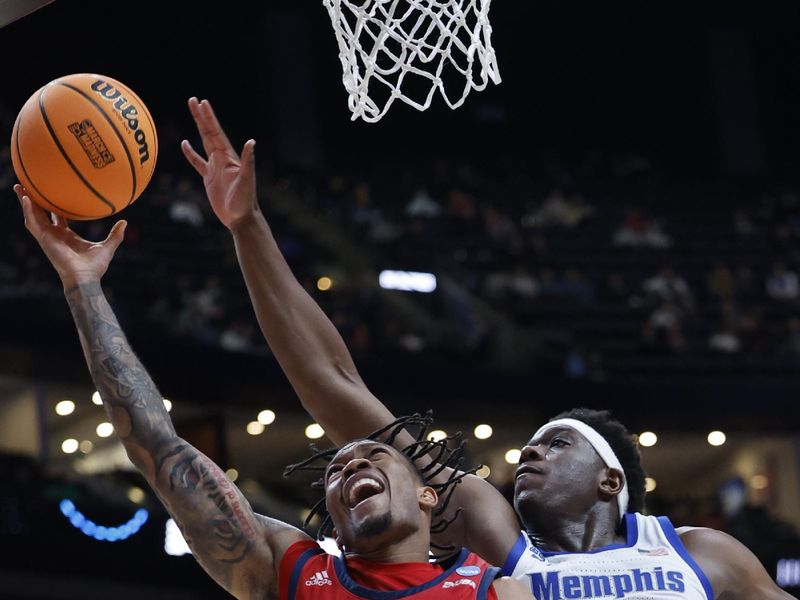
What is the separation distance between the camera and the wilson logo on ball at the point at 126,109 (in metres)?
3.39

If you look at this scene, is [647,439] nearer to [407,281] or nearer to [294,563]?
[407,281]

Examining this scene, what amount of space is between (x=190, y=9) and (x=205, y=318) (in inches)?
314

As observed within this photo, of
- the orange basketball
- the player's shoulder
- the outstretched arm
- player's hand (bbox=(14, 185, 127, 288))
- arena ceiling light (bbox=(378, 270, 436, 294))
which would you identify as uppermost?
the orange basketball

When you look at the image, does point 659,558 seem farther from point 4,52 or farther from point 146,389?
point 4,52

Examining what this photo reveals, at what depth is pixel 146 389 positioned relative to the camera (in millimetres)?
2855

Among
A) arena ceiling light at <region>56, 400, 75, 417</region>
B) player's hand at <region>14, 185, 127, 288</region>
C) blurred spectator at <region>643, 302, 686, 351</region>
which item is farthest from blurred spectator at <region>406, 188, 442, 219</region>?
player's hand at <region>14, 185, 127, 288</region>

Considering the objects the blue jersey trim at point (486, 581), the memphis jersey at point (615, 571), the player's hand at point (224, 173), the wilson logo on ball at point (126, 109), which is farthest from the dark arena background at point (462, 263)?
the blue jersey trim at point (486, 581)

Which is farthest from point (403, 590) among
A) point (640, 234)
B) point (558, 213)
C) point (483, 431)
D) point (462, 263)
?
point (558, 213)

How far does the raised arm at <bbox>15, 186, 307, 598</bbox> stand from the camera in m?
2.75

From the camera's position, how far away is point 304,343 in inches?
128

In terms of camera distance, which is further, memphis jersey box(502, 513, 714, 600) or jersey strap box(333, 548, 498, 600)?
memphis jersey box(502, 513, 714, 600)

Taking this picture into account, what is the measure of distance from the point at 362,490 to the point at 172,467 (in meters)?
0.38

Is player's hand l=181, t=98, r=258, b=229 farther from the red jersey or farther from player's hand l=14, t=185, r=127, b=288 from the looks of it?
the red jersey

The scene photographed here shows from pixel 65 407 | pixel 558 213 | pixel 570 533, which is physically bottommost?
pixel 558 213
